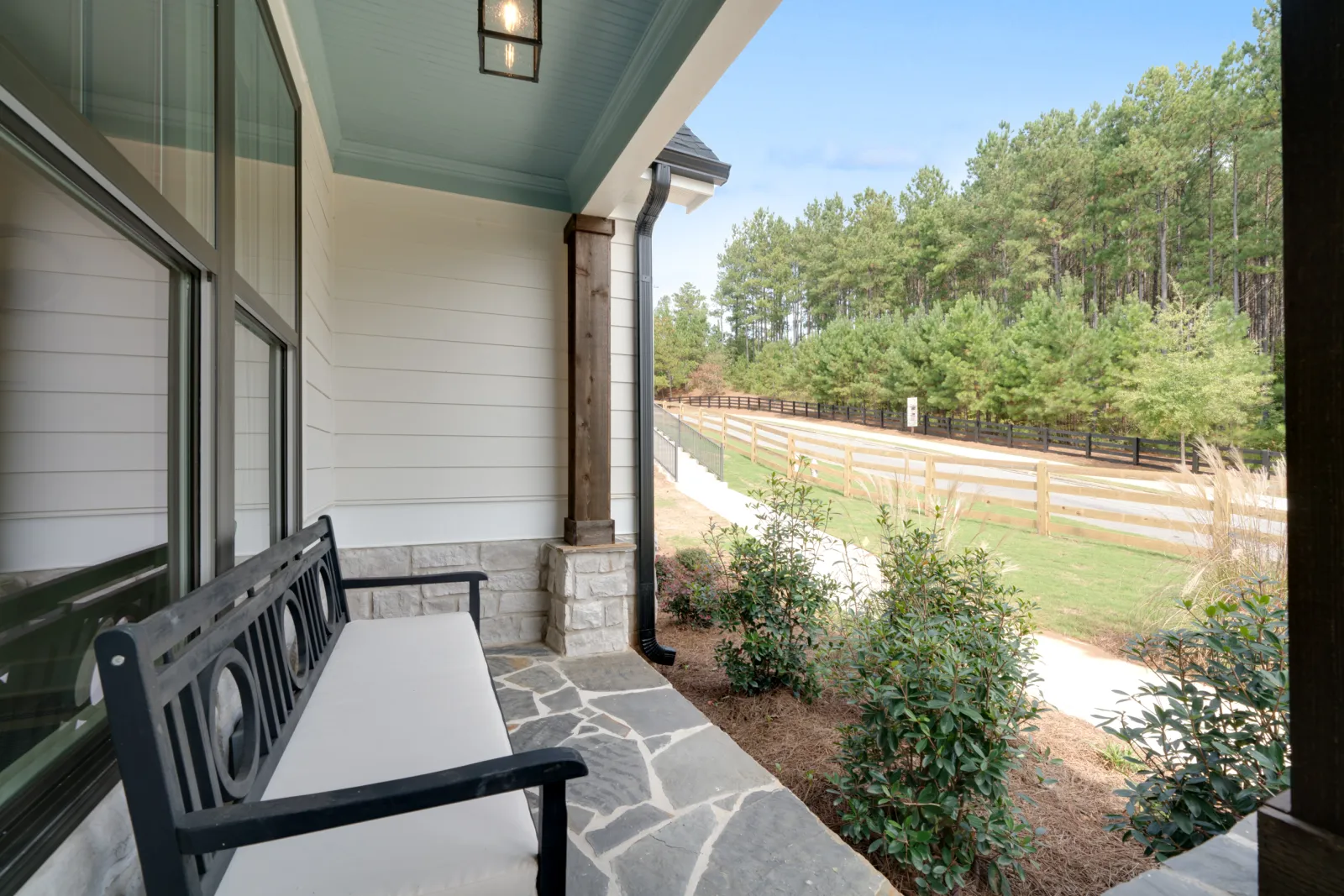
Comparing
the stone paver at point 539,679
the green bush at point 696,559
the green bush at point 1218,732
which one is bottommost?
the stone paver at point 539,679

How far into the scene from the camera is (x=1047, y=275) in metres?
19.7

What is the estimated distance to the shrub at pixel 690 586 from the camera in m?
4.64

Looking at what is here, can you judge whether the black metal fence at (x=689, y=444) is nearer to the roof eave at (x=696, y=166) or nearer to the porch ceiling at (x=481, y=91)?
the roof eave at (x=696, y=166)

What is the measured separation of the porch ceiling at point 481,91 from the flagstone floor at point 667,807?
8.85 feet

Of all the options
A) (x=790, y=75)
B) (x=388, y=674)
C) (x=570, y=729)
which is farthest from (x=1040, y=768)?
(x=790, y=75)

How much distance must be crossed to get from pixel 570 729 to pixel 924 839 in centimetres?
145

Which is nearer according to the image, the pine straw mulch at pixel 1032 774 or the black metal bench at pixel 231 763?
the black metal bench at pixel 231 763

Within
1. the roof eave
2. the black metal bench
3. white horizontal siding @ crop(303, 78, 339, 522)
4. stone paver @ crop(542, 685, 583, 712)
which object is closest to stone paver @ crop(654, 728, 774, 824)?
stone paver @ crop(542, 685, 583, 712)

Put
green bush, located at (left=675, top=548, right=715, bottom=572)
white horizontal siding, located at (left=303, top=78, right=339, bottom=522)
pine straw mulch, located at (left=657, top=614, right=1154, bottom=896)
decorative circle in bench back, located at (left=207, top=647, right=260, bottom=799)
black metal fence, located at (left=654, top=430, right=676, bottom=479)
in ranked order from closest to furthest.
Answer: decorative circle in bench back, located at (left=207, top=647, right=260, bottom=799)
pine straw mulch, located at (left=657, top=614, right=1154, bottom=896)
white horizontal siding, located at (left=303, top=78, right=339, bottom=522)
green bush, located at (left=675, top=548, right=715, bottom=572)
black metal fence, located at (left=654, top=430, right=676, bottom=479)

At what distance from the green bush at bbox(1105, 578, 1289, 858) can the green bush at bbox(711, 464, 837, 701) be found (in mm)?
1609

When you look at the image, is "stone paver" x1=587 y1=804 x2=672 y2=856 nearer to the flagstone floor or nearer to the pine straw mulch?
the flagstone floor

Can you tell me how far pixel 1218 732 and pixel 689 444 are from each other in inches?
447

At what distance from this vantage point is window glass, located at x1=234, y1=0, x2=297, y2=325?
5.37 ft

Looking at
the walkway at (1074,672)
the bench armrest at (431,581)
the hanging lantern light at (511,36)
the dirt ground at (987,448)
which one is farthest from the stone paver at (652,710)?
the dirt ground at (987,448)
